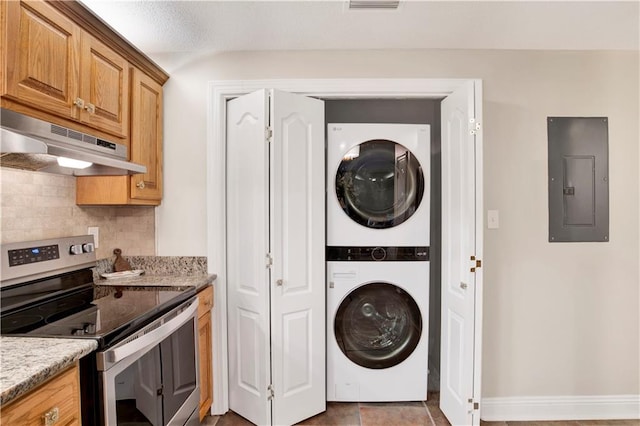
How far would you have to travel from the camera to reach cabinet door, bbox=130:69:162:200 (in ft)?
5.99

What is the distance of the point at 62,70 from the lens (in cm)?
137

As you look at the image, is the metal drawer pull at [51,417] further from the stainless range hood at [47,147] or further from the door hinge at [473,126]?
the door hinge at [473,126]

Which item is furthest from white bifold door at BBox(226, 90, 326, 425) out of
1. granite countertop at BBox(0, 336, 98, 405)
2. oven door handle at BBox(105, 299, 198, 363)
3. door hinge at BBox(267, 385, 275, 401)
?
granite countertop at BBox(0, 336, 98, 405)

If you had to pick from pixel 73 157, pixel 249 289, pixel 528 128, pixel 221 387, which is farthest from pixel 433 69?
pixel 221 387

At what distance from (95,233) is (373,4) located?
78.6 inches

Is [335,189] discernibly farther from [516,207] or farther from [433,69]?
[516,207]

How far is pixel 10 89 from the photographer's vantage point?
1137 mm

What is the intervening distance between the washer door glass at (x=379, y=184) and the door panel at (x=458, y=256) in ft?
0.70

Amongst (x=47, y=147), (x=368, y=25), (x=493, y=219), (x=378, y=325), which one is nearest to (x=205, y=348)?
(x=378, y=325)

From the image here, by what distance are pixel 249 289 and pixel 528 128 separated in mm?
2043

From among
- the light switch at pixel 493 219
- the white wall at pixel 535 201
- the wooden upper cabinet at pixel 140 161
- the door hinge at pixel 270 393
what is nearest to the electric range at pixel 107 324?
the wooden upper cabinet at pixel 140 161

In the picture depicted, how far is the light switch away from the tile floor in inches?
48.7

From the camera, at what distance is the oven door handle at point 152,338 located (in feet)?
3.67

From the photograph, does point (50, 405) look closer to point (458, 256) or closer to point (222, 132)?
point (222, 132)
